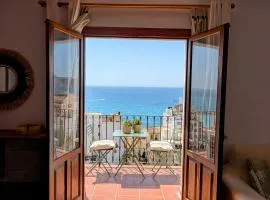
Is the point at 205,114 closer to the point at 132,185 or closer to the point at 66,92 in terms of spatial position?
the point at 66,92

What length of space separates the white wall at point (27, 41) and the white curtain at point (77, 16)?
1.40ft

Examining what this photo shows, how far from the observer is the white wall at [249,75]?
11.5 ft

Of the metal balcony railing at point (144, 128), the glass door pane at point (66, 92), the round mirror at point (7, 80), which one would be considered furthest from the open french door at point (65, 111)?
the metal balcony railing at point (144, 128)

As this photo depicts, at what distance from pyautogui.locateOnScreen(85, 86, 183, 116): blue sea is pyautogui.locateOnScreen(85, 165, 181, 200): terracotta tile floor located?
1496cm

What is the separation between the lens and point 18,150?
10.8 ft

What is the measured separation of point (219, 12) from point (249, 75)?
87 cm

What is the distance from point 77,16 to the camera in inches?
129

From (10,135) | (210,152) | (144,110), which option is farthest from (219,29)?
→ (144,110)

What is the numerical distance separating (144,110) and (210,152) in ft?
61.4

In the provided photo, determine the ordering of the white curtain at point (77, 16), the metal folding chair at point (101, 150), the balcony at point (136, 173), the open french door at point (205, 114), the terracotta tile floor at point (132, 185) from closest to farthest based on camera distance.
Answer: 1. the open french door at point (205, 114)
2. the white curtain at point (77, 16)
3. the terracotta tile floor at point (132, 185)
4. the balcony at point (136, 173)
5. the metal folding chair at point (101, 150)

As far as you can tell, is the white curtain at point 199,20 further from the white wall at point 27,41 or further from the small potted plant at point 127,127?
the small potted plant at point 127,127

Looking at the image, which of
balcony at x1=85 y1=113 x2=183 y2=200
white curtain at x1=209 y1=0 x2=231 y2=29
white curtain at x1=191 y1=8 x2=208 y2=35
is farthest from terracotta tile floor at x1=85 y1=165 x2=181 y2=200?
white curtain at x1=209 y1=0 x2=231 y2=29

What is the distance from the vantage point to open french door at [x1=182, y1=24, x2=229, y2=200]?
278 cm

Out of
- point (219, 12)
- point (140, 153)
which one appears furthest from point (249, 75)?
point (140, 153)
